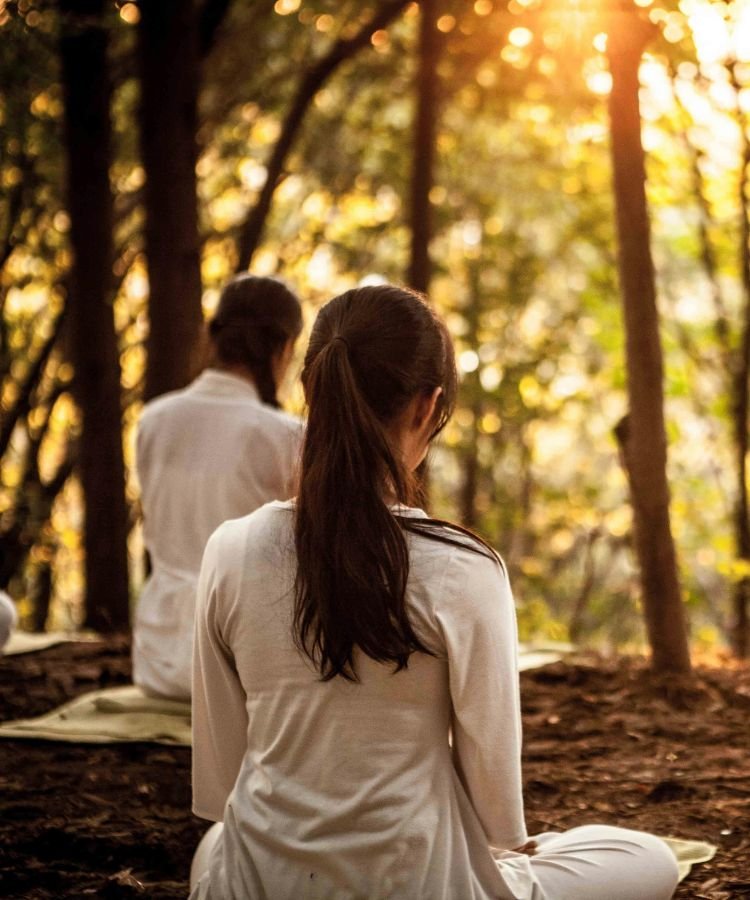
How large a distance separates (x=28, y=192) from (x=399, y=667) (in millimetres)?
6919

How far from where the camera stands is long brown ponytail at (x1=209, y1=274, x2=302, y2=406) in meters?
3.59

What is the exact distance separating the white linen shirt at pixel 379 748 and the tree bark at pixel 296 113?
525cm

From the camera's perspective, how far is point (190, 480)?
3.74 meters

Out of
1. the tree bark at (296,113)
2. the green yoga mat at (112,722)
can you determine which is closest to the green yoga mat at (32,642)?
the green yoga mat at (112,722)

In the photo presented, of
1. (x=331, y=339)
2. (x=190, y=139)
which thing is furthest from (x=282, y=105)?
(x=331, y=339)

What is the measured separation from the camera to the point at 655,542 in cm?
433

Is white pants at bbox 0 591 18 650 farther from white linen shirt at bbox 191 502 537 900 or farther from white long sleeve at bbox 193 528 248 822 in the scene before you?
white linen shirt at bbox 191 502 537 900

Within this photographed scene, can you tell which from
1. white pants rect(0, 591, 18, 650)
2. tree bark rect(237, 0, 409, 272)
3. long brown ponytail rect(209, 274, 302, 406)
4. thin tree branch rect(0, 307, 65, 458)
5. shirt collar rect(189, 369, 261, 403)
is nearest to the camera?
long brown ponytail rect(209, 274, 302, 406)

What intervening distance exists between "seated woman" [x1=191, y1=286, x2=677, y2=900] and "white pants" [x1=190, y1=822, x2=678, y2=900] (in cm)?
11

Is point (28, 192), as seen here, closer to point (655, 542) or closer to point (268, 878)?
point (655, 542)

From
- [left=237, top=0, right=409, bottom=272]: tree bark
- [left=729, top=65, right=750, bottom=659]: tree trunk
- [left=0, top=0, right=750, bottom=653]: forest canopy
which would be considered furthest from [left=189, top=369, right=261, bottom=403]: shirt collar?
[left=729, top=65, right=750, bottom=659]: tree trunk

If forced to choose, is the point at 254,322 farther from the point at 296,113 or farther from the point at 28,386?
the point at 28,386

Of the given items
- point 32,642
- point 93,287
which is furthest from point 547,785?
point 93,287

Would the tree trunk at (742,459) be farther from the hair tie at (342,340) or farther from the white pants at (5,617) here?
the hair tie at (342,340)
